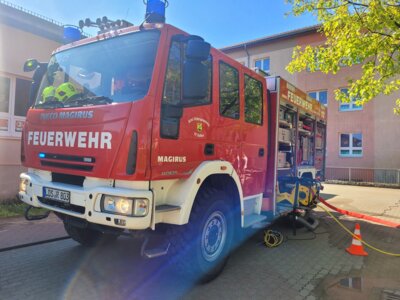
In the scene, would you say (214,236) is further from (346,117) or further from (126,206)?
(346,117)

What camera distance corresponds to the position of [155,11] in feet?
11.3

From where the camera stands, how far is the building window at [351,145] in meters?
19.8

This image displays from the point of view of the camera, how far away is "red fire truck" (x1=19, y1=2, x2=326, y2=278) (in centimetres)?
308

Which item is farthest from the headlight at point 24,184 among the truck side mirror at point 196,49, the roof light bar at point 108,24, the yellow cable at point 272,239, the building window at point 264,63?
the building window at point 264,63

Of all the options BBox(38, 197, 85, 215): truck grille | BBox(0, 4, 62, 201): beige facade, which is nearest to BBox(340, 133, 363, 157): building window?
BBox(0, 4, 62, 201): beige facade

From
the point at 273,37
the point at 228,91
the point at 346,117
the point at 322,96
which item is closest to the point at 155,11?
the point at 228,91

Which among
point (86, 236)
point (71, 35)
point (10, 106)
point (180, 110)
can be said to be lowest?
point (86, 236)

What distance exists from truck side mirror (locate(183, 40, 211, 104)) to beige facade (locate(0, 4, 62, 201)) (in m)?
6.78

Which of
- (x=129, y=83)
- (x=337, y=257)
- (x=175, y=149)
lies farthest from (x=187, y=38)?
(x=337, y=257)

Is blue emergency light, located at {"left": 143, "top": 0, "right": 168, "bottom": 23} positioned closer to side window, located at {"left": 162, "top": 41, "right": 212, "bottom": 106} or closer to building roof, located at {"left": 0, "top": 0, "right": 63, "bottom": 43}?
side window, located at {"left": 162, "top": 41, "right": 212, "bottom": 106}

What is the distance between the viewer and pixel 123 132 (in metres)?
3.06

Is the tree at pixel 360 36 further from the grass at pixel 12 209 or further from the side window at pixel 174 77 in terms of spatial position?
the grass at pixel 12 209

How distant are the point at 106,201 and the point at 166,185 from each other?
636mm

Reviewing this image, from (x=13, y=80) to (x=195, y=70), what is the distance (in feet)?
23.6
